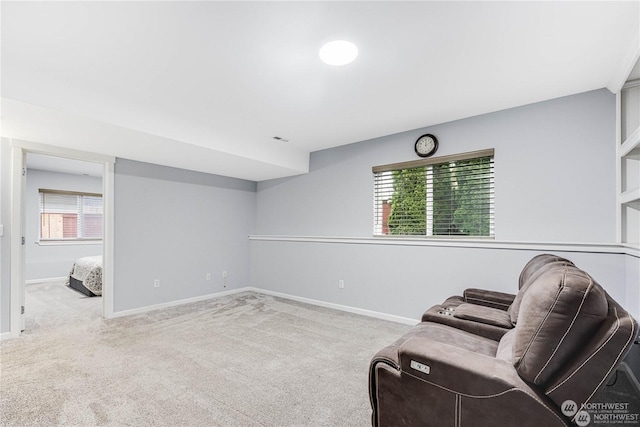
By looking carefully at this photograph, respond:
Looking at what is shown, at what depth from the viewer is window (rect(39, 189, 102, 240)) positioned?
647 cm

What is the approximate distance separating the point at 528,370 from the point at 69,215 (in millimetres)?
8594

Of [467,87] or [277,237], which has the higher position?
[467,87]

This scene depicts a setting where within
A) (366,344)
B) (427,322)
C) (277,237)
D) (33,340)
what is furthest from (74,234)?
(427,322)

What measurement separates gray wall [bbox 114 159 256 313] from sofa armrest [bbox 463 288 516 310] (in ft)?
12.6

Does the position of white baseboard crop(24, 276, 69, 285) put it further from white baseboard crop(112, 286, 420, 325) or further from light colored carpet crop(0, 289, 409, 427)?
white baseboard crop(112, 286, 420, 325)

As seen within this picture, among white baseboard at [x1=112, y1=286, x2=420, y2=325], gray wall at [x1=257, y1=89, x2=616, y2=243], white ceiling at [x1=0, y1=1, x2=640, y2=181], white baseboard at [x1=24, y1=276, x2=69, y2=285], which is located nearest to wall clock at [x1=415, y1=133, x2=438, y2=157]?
→ gray wall at [x1=257, y1=89, x2=616, y2=243]

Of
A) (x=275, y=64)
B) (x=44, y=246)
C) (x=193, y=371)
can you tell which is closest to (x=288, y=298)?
(x=193, y=371)

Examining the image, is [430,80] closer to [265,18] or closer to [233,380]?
[265,18]

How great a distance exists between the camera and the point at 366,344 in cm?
303

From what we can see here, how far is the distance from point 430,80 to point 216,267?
4205mm

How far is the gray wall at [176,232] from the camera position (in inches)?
158

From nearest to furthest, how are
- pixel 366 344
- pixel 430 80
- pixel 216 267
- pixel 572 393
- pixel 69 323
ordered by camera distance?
1. pixel 572 393
2. pixel 430 80
3. pixel 366 344
4. pixel 69 323
5. pixel 216 267

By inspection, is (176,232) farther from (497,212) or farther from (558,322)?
(558,322)

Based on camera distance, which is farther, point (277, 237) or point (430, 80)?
point (277, 237)
